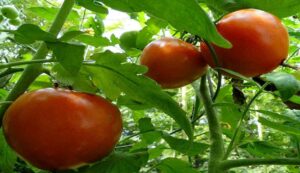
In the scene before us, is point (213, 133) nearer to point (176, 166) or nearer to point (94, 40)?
point (176, 166)

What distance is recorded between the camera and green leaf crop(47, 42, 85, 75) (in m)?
0.39

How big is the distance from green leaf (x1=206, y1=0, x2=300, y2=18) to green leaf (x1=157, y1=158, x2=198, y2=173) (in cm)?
22

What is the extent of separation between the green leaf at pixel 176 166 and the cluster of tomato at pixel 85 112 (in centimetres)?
15

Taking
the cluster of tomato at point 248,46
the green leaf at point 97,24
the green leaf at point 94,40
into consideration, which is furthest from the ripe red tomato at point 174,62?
the green leaf at point 97,24

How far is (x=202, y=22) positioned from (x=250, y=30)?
18 cm

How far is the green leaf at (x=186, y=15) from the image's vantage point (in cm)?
34

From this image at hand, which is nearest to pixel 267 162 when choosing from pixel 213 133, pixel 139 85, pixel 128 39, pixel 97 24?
pixel 213 133

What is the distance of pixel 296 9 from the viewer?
0.57 meters

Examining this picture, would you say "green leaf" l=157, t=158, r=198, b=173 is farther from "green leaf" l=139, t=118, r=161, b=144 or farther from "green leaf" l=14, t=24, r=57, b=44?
"green leaf" l=14, t=24, r=57, b=44

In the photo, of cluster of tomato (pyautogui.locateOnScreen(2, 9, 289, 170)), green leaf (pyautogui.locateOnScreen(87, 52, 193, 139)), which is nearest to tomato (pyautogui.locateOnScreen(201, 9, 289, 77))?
cluster of tomato (pyautogui.locateOnScreen(2, 9, 289, 170))

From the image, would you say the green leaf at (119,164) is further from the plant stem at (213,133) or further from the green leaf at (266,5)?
the green leaf at (266,5)

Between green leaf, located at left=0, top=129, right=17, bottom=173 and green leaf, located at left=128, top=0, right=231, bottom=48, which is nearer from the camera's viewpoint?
green leaf, located at left=128, top=0, right=231, bottom=48

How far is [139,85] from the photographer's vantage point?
0.47m

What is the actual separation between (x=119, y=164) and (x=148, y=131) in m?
0.11
